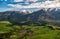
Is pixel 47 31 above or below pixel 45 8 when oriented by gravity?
below

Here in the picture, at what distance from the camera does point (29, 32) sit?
2909cm

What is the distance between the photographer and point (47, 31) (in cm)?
3114

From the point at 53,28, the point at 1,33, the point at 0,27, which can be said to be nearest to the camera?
the point at 1,33

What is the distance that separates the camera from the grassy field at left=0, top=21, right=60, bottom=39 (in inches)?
1122

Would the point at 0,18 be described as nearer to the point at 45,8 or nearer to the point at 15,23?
the point at 15,23

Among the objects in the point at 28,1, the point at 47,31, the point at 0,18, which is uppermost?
Result: the point at 28,1

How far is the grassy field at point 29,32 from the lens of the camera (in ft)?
93.5

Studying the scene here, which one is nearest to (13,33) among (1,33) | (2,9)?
(1,33)

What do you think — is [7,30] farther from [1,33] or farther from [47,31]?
[47,31]

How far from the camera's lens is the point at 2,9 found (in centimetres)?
3266

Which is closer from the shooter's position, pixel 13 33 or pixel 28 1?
pixel 13 33

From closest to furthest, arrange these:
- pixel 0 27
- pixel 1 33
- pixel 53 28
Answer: pixel 1 33, pixel 53 28, pixel 0 27

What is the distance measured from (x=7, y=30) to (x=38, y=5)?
6794mm

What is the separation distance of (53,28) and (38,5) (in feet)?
15.7
